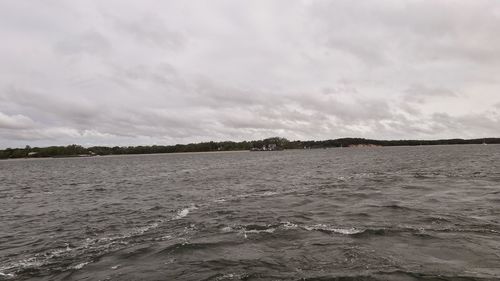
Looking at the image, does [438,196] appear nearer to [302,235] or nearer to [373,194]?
[373,194]

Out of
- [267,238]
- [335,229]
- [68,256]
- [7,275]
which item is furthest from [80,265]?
[335,229]

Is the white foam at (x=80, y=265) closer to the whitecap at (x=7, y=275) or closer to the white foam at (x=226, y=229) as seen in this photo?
the whitecap at (x=7, y=275)

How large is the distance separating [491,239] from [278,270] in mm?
9426

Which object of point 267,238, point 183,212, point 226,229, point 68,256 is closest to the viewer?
point 68,256

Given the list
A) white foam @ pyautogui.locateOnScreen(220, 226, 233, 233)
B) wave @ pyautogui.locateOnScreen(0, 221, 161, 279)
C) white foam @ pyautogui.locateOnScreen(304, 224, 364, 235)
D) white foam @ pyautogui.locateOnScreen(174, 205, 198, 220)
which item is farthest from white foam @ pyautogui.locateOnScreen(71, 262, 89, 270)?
white foam @ pyautogui.locateOnScreen(304, 224, 364, 235)

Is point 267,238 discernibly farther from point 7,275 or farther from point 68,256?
point 7,275

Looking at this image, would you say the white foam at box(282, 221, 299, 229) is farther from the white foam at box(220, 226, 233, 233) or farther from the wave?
the wave

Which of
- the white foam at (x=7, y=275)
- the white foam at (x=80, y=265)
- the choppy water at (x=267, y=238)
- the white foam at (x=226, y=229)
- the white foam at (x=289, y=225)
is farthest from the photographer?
the white foam at (x=226, y=229)

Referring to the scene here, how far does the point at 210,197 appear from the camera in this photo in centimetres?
3603

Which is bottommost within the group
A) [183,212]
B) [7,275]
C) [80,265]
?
[7,275]

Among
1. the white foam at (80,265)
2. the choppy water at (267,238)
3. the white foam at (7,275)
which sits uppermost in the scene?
the choppy water at (267,238)

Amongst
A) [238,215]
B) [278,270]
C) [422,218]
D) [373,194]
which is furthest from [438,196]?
[278,270]

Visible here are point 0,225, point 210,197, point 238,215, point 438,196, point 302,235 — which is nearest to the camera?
point 302,235

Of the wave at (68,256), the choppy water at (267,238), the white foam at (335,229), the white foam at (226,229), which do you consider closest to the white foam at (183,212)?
the choppy water at (267,238)
